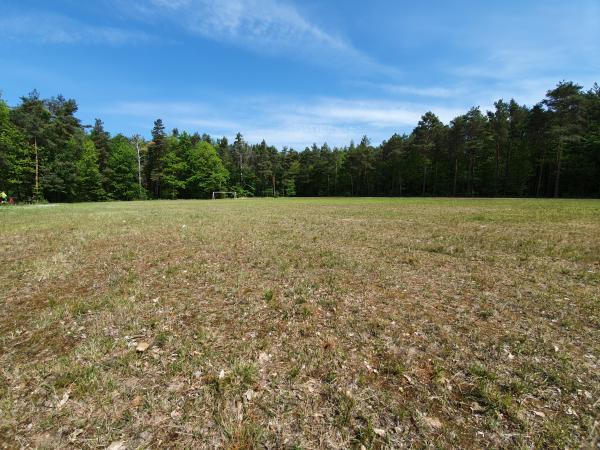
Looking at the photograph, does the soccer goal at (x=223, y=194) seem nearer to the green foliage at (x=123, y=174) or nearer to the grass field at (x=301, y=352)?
the green foliage at (x=123, y=174)

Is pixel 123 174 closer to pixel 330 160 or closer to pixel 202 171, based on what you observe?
pixel 202 171

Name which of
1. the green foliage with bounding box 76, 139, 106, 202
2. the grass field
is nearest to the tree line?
the green foliage with bounding box 76, 139, 106, 202

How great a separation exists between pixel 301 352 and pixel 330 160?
86.1 m

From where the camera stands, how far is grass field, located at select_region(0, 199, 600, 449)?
294cm

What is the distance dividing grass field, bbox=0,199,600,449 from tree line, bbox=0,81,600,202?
163 ft

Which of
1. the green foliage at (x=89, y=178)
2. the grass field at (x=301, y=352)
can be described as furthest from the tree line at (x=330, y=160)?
the grass field at (x=301, y=352)

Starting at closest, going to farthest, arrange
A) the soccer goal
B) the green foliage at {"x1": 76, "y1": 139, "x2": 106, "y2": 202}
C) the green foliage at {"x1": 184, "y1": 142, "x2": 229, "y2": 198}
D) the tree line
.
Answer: the tree line < the green foliage at {"x1": 76, "y1": 139, "x2": 106, "y2": 202} < the green foliage at {"x1": 184, "y1": 142, "x2": 229, "y2": 198} < the soccer goal

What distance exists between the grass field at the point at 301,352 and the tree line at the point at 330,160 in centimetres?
4970

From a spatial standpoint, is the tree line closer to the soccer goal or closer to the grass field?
the soccer goal

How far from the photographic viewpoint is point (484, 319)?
5.09 metres

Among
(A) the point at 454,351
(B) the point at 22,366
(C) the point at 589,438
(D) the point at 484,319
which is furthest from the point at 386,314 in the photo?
(B) the point at 22,366

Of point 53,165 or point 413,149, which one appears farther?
point 413,149

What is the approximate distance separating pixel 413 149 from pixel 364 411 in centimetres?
7238

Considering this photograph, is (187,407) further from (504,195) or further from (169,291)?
(504,195)
